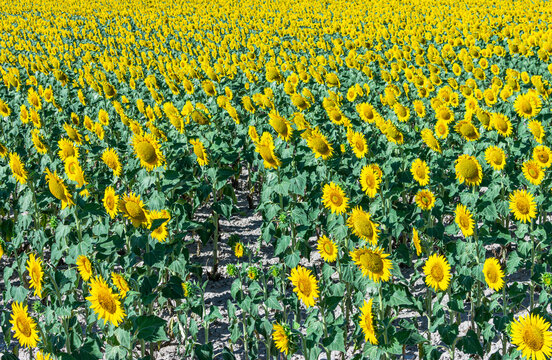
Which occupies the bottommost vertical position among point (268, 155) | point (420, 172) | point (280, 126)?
point (420, 172)

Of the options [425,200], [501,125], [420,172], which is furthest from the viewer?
[501,125]

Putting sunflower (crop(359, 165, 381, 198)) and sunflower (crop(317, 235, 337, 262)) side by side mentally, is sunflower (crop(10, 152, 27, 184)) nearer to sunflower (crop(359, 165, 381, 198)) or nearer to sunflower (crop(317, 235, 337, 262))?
sunflower (crop(317, 235, 337, 262))

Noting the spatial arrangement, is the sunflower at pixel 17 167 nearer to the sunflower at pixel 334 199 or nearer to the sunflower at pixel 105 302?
the sunflower at pixel 105 302

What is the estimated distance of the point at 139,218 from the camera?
3283 millimetres

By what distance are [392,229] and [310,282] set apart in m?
1.19

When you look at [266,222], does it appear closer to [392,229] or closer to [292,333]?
[392,229]

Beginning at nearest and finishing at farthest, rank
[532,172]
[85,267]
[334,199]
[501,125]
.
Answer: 1. [85,267]
2. [334,199]
3. [532,172]
4. [501,125]

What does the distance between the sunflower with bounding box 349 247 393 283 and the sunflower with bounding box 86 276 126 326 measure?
4.19 ft

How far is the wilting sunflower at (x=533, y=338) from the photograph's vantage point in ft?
8.56

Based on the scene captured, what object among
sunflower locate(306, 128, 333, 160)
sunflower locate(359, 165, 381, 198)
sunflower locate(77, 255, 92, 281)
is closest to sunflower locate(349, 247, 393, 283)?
sunflower locate(359, 165, 381, 198)

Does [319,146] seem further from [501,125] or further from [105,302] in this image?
[105,302]

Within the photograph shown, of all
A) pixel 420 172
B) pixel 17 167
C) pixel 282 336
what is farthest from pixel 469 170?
pixel 17 167

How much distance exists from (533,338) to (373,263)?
0.86 metres

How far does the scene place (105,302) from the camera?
9.07ft
